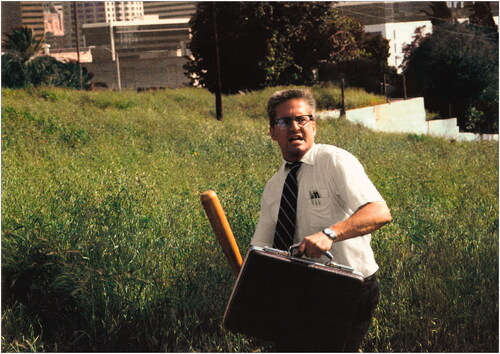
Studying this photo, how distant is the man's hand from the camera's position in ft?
8.21

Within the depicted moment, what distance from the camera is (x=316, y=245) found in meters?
2.50

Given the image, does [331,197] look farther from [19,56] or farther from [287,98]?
[19,56]

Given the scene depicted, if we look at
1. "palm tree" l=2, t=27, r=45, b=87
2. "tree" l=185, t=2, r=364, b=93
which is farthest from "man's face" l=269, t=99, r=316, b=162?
"palm tree" l=2, t=27, r=45, b=87

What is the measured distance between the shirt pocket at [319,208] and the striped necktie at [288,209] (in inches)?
3.3

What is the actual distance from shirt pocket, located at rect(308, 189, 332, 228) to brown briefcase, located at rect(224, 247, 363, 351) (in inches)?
11.1

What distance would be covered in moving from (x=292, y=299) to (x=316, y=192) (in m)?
0.47

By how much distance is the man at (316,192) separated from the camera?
2730mm

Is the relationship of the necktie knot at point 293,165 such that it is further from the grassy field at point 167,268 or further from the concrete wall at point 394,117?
the concrete wall at point 394,117

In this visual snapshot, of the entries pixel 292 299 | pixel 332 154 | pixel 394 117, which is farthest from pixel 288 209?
pixel 394 117

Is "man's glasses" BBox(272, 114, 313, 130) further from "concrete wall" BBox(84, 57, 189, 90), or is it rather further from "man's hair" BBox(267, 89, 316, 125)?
"concrete wall" BBox(84, 57, 189, 90)

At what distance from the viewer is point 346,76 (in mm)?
32438

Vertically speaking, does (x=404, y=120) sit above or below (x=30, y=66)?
below

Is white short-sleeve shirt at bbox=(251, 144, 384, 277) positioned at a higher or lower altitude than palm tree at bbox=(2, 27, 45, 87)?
lower

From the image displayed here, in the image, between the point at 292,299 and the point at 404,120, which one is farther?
the point at 404,120
